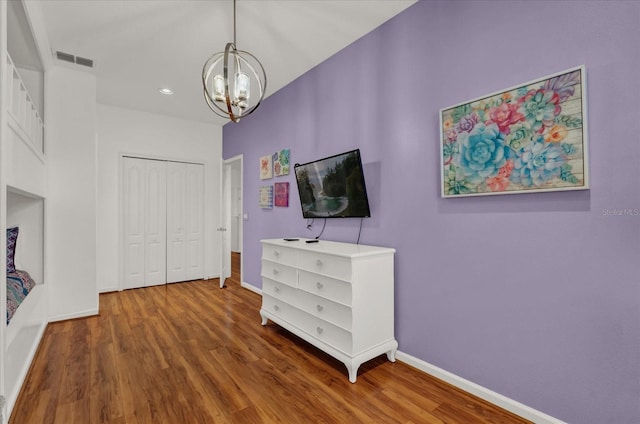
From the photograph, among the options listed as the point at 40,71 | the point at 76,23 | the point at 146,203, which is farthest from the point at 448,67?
the point at 146,203

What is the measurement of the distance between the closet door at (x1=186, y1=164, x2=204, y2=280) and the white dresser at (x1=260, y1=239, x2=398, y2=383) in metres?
3.01

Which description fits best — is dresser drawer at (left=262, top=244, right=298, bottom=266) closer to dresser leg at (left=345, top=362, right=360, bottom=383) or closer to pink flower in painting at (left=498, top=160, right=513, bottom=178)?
dresser leg at (left=345, top=362, right=360, bottom=383)

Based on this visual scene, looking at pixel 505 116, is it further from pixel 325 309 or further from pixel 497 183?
pixel 325 309

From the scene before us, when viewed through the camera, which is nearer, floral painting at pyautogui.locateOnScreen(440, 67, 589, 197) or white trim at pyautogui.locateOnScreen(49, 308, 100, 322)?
floral painting at pyautogui.locateOnScreen(440, 67, 589, 197)

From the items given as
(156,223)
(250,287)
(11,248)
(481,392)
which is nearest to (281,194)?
(250,287)

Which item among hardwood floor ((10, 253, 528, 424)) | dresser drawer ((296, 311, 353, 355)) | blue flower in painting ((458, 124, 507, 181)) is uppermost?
blue flower in painting ((458, 124, 507, 181))

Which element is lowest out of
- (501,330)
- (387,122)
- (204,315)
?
(204,315)

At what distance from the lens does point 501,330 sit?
1797 millimetres

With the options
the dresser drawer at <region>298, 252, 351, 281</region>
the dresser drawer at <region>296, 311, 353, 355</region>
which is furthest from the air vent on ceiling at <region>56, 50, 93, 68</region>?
the dresser drawer at <region>296, 311, 353, 355</region>

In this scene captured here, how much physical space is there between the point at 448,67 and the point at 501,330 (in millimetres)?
1764

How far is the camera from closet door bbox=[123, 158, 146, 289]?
14.8 feet

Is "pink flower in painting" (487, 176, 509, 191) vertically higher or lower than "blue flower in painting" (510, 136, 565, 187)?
lower

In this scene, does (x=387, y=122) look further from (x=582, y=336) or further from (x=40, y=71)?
(x=40, y=71)


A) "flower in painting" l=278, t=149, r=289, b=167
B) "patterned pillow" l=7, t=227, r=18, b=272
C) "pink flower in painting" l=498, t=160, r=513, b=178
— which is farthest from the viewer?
"flower in painting" l=278, t=149, r=289, b=167
